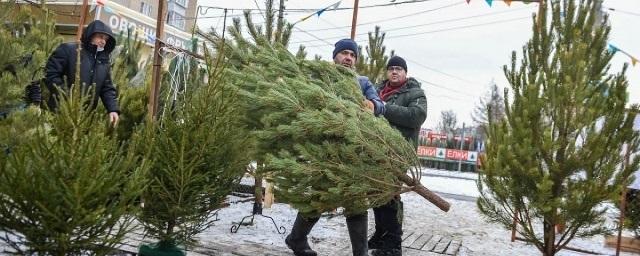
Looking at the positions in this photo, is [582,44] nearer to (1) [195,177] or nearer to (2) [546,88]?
(2) [546,88]

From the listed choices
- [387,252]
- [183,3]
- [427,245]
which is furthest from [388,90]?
[183,3]

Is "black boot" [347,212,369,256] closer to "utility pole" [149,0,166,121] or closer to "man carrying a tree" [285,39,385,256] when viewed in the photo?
"man carrying a tree" [285,39,385,256]

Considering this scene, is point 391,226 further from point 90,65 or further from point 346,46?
point 90,65

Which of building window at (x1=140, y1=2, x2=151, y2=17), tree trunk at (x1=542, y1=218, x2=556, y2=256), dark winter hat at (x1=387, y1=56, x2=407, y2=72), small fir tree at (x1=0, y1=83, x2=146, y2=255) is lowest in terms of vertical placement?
tree trunk at (x1=542, y1=218, x2=556, y2=256)

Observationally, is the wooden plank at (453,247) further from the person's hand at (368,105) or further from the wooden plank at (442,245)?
the person's hand at (368,105)

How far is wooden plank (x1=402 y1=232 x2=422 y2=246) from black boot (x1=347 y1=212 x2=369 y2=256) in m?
1.81

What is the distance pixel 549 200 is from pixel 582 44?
1.27 meters

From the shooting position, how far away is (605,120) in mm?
4184

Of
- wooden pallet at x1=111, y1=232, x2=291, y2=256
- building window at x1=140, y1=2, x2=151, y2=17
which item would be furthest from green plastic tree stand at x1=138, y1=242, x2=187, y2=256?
building window at x1=140, y1=2, x2=151, y2=17

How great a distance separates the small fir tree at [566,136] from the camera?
4148 mm

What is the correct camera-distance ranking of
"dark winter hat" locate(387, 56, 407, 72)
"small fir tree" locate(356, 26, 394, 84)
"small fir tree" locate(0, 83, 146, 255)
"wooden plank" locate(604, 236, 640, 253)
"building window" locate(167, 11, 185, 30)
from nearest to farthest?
"small fir tree" locate(0, 83, 146, 255) < "dark winter hat" locate(387, 56, 407, 72) < "wooden plank" locate(604, 236, 640, 253) < "small fir tree" locate(356, 26, 394, 84) < "building window" locate(167, 11, 185, 30)

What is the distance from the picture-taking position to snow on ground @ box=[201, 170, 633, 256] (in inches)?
188

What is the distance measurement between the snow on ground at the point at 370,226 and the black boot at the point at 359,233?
0.86 ft

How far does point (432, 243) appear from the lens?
5.55 m
